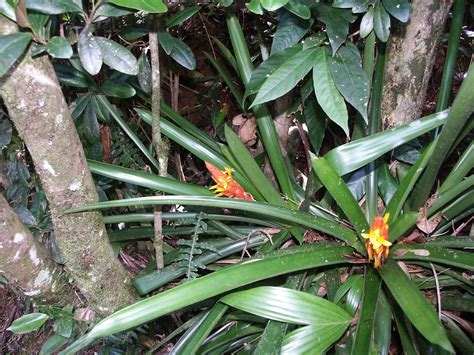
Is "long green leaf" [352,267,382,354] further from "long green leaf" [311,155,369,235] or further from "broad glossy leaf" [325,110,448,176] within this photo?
"broad glossy leaf" [325,110,448,176]

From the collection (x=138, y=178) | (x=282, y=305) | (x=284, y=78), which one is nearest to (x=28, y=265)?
(x=138, y=178)

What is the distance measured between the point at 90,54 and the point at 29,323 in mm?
542

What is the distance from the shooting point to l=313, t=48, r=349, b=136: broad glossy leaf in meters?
0.74

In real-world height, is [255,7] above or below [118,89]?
above

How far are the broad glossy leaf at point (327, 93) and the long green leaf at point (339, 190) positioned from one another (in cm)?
7

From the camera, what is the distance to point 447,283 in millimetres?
891

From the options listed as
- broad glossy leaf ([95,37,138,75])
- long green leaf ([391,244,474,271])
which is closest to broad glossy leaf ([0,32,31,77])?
broad glossy leaf ([95,37,138,75])

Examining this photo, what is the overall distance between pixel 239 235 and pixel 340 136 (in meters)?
0.41

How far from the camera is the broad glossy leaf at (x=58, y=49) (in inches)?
26.4

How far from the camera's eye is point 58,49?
26.4 inches

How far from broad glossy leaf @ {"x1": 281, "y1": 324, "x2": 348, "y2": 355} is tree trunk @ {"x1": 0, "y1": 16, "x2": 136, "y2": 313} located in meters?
0.39

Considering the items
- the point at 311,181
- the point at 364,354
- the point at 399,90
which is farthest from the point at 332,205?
the point at 364,354

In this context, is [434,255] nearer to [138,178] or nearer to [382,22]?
[382,22]

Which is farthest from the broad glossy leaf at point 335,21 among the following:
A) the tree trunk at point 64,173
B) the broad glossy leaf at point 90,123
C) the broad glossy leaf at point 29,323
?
the broad glossy leaf at point 29,323
